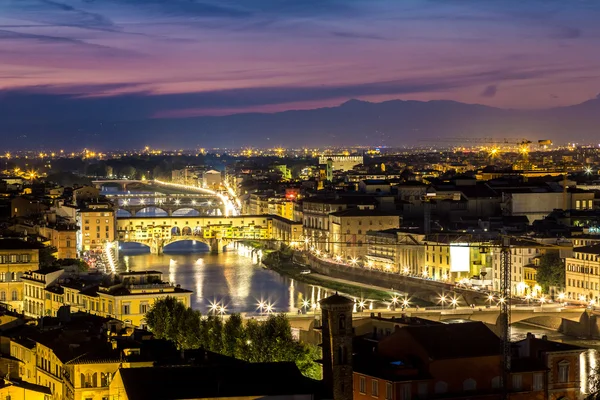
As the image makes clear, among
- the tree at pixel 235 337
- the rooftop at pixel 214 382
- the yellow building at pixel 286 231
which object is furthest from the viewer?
the yellow building at pixel 286 231

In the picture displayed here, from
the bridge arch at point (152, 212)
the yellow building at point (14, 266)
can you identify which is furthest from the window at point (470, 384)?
the bridge arch at point (152, 212)

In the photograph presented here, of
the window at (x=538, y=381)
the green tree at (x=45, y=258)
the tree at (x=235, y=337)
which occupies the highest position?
the green tree at (x=45, y=258)

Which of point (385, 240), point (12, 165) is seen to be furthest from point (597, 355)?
point (12, 165)

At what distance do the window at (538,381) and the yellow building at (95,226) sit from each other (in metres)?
21.6

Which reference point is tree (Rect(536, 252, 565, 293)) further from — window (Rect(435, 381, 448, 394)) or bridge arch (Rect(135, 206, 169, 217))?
bridge arch (Rect(135, 206, 169, 217))

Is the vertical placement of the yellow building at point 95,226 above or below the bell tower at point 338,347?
above

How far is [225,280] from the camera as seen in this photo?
78.7 feet

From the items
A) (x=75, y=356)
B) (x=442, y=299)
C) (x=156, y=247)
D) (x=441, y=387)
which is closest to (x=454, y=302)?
(x=442, y=299)

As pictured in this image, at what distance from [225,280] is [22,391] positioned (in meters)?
13.9

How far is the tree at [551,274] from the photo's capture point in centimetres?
2022

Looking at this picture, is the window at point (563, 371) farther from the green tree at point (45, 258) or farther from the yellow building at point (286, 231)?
the yellow building at point (286, 231)

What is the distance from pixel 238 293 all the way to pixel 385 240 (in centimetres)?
607

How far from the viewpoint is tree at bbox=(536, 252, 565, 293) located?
20.2 m

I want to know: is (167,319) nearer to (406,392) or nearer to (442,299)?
(406,392)
